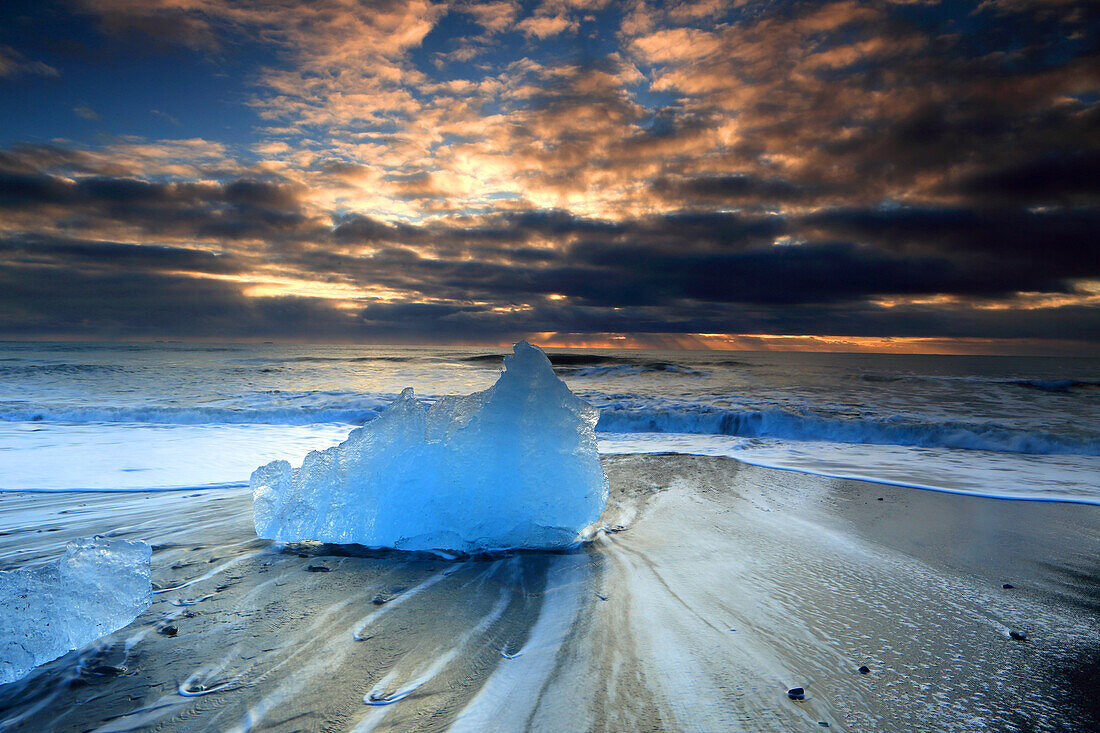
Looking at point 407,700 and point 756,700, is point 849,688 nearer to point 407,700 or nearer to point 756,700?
point 756,700

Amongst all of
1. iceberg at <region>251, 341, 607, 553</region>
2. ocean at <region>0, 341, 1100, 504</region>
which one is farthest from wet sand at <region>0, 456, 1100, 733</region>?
ocean at <region>0, 341, 1100, 504</region>

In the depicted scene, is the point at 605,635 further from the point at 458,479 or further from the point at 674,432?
the point at 674,432

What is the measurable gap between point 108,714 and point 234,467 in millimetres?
4764

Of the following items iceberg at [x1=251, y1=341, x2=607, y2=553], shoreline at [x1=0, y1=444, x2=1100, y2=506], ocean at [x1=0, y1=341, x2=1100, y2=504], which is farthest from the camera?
ocean at [x1=0, y1=341, x2=1100, y2=504]

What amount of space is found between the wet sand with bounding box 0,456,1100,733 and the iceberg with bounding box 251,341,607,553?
0.17 metres

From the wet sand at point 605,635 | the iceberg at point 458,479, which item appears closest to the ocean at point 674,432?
the wet sand at point 605,635

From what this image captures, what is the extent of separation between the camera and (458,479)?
3.16m

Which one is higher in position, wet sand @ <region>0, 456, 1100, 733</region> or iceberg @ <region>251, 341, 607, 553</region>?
iceberg @ <region>251, 341, 607, 553</region>

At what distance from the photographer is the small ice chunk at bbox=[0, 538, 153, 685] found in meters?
1.76

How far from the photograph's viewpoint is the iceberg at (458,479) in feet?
10.2

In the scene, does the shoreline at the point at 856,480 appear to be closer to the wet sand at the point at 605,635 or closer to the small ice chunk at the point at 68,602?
the wet sand at the point at 605,635

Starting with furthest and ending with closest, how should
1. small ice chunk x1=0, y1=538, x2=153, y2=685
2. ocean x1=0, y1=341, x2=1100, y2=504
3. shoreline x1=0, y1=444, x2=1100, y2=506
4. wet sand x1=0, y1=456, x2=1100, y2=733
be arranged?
1. ocean x1=0, y1=341, x2=1100, y2=504
2. shoreline x1=0, y1=444, x2=1100, y2=506
3. small ice chunk x1=0, y1=538, x2=153, y2=685
4. wet sand x1=0, y1=456, x2=1100, y2=733

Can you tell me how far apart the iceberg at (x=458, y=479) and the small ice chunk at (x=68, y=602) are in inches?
35.7

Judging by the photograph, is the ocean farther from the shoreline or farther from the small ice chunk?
the small ice chunk
